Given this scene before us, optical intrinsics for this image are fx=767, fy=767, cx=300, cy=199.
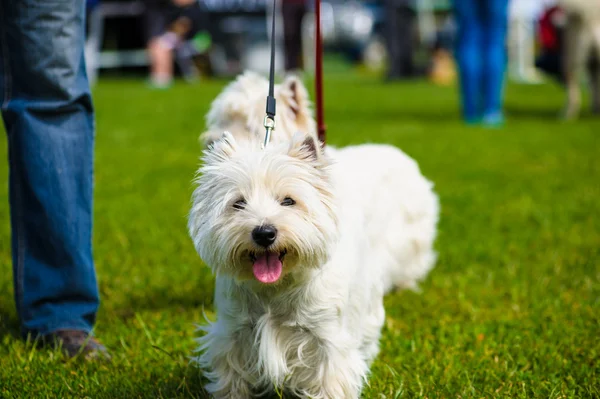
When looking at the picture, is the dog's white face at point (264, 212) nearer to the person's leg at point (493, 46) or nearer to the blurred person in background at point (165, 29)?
the person's leg at point (493, 46)

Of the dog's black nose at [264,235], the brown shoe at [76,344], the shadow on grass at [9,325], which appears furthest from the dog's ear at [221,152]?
the shadow on grass at [9,325]

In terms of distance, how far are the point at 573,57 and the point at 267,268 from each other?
8852 mm

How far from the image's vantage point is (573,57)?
1023cm

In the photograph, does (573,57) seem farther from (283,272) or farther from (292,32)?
(283,272)

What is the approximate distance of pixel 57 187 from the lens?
10.2ft

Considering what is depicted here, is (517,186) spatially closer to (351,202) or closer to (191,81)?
(351,202)

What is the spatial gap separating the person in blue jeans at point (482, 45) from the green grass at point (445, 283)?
2.99 feet

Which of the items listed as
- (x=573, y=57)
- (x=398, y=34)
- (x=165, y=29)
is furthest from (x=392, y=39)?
(x=573, y=57)

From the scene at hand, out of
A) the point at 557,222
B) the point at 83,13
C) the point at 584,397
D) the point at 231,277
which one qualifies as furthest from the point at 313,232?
the point at 557,222

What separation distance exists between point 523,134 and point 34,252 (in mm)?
7020

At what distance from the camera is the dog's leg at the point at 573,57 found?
10016 millimetres

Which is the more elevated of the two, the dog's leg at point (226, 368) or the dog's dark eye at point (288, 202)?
the dog's dark eye at point (288, 202)

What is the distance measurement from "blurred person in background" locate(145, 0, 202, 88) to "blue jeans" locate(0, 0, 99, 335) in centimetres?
1334

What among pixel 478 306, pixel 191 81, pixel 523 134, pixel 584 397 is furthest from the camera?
pixel 191 81
